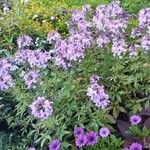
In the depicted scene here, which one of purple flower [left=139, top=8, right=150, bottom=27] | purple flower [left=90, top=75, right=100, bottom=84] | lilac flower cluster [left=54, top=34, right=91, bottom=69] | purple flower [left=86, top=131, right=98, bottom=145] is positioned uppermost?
purple flower [left=139, top=8, right=150, bottom=27]

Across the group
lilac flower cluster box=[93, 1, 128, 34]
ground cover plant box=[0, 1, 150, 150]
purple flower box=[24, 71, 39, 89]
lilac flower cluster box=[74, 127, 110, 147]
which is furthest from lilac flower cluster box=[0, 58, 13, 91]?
lilac flower cluster box=[93, 1, 128, 34]

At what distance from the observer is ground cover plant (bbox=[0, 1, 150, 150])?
4.00 metres

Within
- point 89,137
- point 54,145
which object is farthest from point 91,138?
point 54,145

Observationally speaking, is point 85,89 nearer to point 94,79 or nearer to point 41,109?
point 94,79

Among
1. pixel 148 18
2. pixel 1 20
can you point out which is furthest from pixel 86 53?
pixel 1 20

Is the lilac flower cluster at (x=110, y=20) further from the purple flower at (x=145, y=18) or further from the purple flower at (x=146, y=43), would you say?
the purple flower at (x=146, y=43)

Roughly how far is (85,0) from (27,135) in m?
3.74

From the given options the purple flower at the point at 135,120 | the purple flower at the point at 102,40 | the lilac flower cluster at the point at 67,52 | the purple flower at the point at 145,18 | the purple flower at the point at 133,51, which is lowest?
the purple flower at the point at 135,120

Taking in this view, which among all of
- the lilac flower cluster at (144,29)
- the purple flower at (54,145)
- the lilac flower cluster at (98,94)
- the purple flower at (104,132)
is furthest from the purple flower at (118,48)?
the purple flower at (54,145)

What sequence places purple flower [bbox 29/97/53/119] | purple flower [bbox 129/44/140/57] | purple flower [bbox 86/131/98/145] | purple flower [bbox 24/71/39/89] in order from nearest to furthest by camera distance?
purple flower [bbox 29/97/53/119] < purple flower [bbox 86/131/98/145] < purple flower [bbox 24/71/39/89] < purple flower [bbox 129/44/140/57]

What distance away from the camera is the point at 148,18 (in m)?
4.21

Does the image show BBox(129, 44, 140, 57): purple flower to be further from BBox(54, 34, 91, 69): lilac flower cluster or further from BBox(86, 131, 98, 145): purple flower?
BBox(86, 131, 98, 145): purple flower

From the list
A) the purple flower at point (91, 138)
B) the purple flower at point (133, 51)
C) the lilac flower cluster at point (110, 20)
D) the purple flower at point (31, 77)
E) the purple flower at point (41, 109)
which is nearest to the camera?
the purple flower at point (41, 109)

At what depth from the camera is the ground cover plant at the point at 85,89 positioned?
400 centimetres
